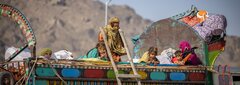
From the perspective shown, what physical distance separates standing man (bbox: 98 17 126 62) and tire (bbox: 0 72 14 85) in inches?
75.5

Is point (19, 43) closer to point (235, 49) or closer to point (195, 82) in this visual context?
point (235, 49)

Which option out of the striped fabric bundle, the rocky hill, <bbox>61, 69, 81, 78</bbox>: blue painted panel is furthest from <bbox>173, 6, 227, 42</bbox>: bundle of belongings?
the rocky hill

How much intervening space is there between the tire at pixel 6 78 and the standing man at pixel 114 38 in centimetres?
192

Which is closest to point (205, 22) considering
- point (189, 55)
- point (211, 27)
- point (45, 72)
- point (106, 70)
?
point (211, 27)

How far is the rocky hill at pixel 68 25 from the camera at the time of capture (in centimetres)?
7938

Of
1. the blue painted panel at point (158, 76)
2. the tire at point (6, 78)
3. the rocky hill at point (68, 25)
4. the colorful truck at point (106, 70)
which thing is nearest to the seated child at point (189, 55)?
the colorful truck at point (106, 70)

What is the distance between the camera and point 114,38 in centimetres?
1034

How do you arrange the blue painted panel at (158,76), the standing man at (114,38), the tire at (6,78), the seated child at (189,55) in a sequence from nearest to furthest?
the tire at (6,78) → the blue painted panel at (158,76) → the standing man at (114,38) → the seated child at (189,55)

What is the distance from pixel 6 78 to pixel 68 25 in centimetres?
7988

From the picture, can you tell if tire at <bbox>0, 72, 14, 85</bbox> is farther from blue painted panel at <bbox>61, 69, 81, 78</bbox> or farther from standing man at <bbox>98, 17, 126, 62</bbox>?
standing man at <bbox>98, 17, 126, 62</bbox>

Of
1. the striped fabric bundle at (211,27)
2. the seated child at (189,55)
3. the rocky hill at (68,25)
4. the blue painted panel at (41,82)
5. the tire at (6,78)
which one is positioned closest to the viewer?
the blue painted panel at (41,82)

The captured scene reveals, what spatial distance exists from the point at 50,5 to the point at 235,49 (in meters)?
40.7

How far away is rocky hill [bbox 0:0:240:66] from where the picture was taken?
7938 cm

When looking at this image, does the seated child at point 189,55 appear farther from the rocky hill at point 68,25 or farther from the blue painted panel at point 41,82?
the rocky hill at point 68,25
